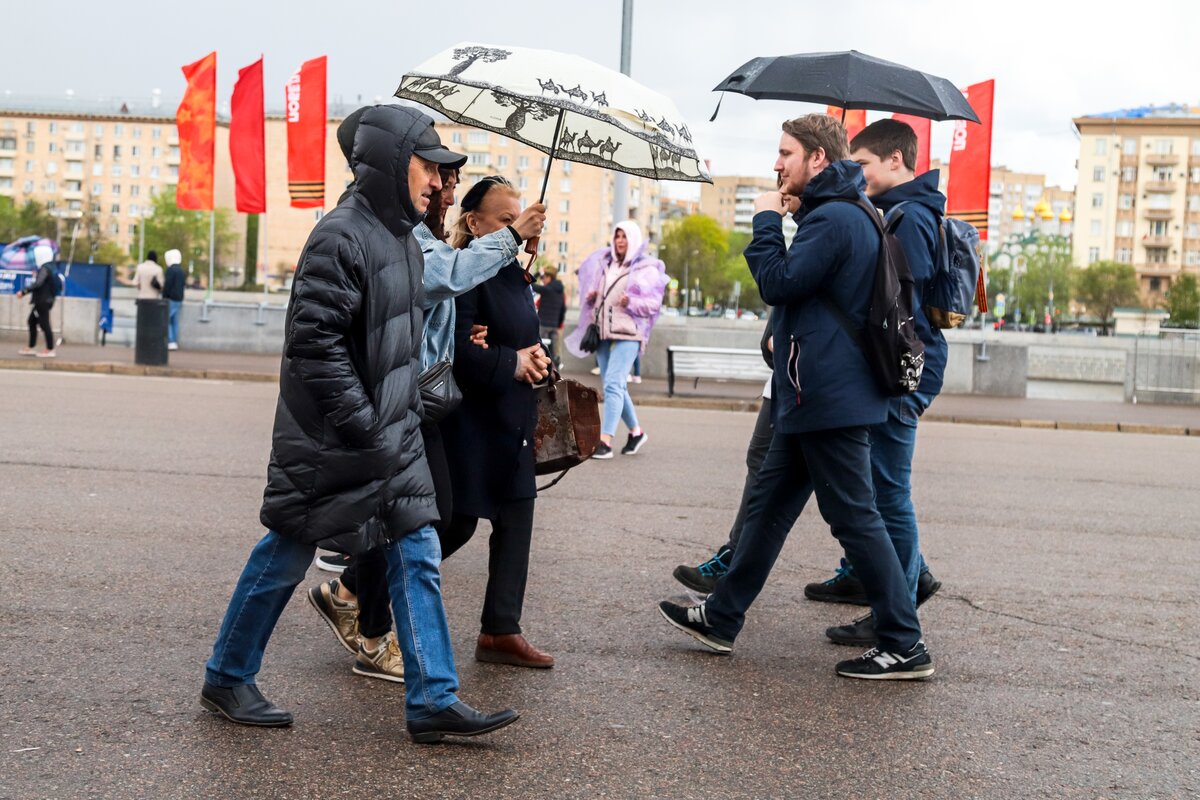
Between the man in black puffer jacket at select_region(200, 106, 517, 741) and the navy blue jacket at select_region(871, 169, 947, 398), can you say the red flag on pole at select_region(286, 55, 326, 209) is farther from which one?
the man in black puffer jacket at select_region(200, 106, 517, 741)

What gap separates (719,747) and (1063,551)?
4.45 m

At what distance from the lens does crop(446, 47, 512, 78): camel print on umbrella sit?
16.5 feet

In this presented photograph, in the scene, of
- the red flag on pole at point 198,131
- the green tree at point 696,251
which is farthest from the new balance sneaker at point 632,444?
the green tree at point 696,251

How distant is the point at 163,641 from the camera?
5.18m

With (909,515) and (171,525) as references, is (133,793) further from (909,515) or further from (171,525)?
(171,525)

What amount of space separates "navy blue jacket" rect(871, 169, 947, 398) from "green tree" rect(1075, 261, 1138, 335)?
11550 centimetres

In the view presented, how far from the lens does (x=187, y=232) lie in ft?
406

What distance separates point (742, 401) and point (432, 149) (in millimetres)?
14925

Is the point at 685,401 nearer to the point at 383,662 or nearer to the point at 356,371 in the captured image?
the point at 383,662

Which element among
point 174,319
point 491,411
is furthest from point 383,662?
point 174,319

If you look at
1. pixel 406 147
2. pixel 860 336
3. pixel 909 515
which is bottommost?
pixel 909 515

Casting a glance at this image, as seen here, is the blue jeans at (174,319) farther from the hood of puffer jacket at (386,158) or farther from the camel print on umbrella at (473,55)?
the hood of puffer jacket at (386,158)

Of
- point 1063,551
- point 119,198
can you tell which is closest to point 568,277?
point 119,198

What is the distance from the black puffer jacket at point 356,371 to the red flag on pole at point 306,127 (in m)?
20.5
